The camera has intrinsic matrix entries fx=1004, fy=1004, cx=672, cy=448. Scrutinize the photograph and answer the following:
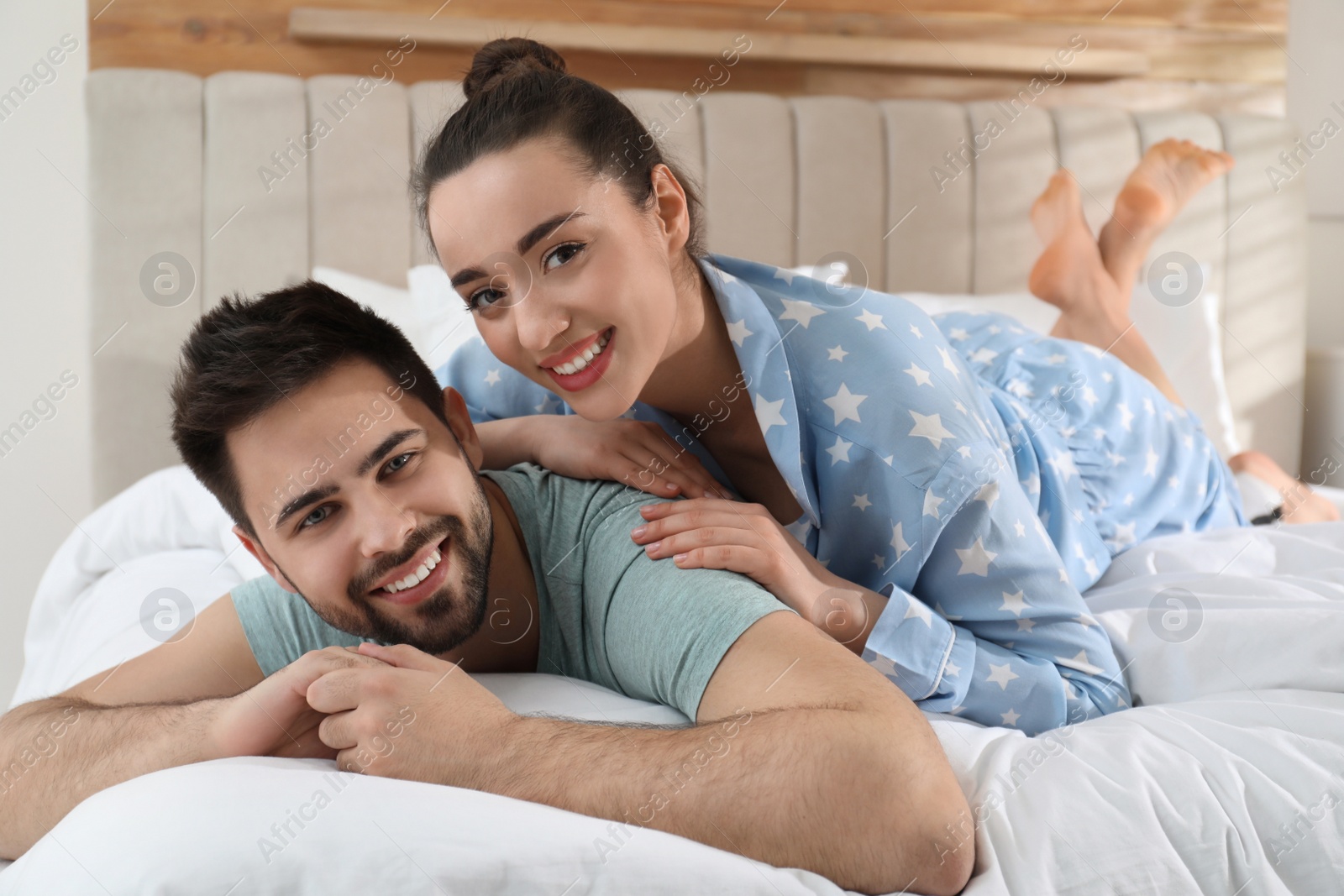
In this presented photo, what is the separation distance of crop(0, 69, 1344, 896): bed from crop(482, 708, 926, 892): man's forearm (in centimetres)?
3

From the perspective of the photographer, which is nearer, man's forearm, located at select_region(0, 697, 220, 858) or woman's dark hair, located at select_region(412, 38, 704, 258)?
man's forearm, located at select_region(0, 697, 220, 858)

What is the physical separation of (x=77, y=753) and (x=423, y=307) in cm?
121

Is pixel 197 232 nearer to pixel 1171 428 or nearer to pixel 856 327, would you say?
pixel 856 327

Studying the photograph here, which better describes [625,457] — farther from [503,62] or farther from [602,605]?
[503,62]

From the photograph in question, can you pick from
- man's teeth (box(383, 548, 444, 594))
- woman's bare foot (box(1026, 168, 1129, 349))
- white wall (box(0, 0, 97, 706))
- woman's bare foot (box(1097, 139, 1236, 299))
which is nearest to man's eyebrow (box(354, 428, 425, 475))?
man's teeth (box(383, 548, 444, 594))

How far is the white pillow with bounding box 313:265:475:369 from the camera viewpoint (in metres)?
1.89

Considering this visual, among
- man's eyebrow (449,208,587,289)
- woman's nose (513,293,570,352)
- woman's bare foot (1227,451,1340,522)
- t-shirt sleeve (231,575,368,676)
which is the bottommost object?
woman's bare foot (1227,451,1340,522)

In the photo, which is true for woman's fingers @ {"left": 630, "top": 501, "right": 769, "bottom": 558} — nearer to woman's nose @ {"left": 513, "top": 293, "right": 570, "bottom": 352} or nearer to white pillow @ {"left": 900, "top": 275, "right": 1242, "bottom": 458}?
woman's nose @ {"left": 513, "top": 293, "right": 570, "bottom": 352}

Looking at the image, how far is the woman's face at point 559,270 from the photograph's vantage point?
3.42 feet

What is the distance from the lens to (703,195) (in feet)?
7.38

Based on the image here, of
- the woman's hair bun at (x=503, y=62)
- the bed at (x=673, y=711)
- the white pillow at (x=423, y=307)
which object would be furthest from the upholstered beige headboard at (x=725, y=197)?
the woman's hair bun at (x=503, y=62)

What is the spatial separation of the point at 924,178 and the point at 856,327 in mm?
1320

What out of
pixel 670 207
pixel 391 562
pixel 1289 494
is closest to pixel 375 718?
pixel 391 562

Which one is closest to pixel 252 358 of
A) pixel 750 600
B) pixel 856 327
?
pixel 750 600
